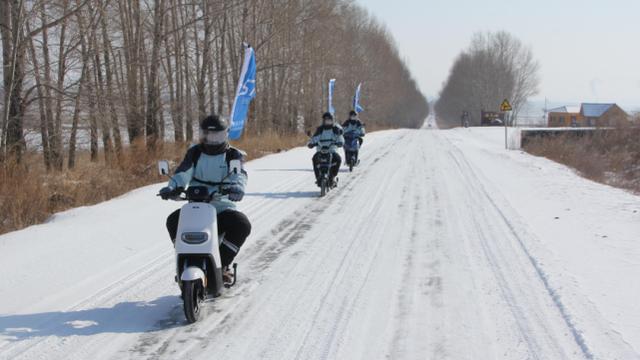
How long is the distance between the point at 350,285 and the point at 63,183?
27.3 ft

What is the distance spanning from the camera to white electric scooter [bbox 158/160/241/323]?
5156mm

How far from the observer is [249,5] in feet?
109

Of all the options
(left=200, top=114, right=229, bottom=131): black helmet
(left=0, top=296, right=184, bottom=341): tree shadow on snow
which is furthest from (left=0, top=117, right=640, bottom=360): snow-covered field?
(left=200, top=114, right=229, bottom=131): black helmet

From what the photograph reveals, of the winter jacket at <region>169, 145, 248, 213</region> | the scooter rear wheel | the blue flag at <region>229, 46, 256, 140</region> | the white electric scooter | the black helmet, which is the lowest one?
the scooter rear wheel

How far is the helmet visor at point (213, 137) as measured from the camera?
5.80 metres

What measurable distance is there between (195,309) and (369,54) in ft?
234

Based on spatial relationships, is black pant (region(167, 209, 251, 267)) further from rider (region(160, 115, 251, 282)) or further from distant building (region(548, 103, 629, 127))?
distant building (region(548, 103, 629, 127))

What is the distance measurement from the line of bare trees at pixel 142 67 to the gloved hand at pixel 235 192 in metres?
7.76

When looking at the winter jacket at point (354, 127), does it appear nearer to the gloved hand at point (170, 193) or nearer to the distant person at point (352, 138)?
the distant person at point (352, 138)

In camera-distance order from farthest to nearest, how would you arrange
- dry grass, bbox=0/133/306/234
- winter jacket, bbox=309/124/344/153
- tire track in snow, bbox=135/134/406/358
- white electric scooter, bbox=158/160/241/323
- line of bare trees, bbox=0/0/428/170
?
1. winter jacket, bbox=309/124/344/153
2. line of bare trees, bbox=0/0/428/170
3. dry grass, bbox=0/133/306/234
4. white electric scooter, bbox=158/160/241/323
5. tire track in snow, bbox=135/134/406/358

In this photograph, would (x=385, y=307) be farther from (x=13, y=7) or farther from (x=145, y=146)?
(x=145, y=146)

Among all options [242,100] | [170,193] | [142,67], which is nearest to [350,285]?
[170,193]

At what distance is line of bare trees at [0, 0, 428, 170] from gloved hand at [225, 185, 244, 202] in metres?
7.76

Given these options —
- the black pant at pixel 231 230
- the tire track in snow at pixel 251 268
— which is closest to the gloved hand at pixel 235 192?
the black pant at pixel 231 230
